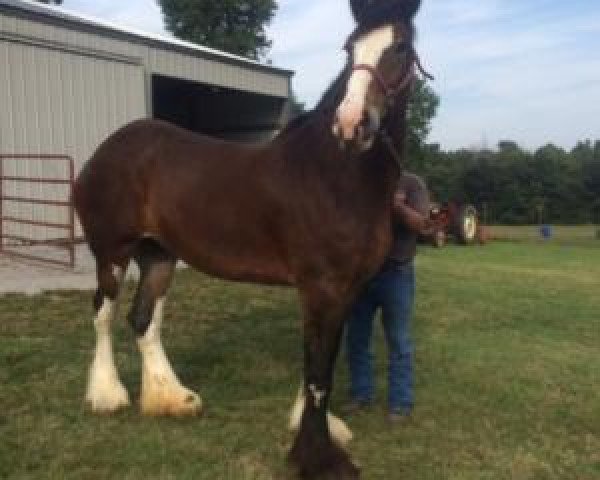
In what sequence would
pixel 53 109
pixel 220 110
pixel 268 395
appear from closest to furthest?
pixel 268 395 → pixel 53 109 → pixel 220 110

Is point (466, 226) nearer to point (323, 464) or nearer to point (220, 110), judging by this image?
point (220, 110)

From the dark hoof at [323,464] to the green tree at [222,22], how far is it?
1353 inches

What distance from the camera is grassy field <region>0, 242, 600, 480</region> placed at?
14.3ft

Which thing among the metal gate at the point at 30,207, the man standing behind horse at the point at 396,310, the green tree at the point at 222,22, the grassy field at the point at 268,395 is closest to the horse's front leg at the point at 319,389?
the grassy field at the point at 268,395

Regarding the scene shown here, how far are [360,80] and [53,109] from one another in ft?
37.3

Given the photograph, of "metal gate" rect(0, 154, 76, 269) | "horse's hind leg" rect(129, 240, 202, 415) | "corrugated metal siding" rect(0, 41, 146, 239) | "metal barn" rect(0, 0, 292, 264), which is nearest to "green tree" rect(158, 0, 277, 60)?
"metal barn" rect(0, 0, 292, 264)

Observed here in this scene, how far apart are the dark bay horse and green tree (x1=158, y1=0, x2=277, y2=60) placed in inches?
1298

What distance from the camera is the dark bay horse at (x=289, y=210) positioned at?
12.8 feet

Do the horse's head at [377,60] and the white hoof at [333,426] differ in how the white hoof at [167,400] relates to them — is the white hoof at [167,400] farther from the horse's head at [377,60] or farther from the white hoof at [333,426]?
the horse's head at [377,60]

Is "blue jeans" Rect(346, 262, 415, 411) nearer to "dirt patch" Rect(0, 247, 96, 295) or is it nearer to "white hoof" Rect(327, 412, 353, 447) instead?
"white hoof" Rect(327, 412, 353, 447)

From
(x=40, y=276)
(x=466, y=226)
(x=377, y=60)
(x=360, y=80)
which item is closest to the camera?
(x=360, y=80)

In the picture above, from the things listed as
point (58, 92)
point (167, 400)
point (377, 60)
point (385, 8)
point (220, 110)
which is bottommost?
point (167, 400)

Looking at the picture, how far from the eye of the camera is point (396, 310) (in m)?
5.20

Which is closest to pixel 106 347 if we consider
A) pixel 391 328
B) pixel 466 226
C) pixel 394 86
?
pixel 391 328
